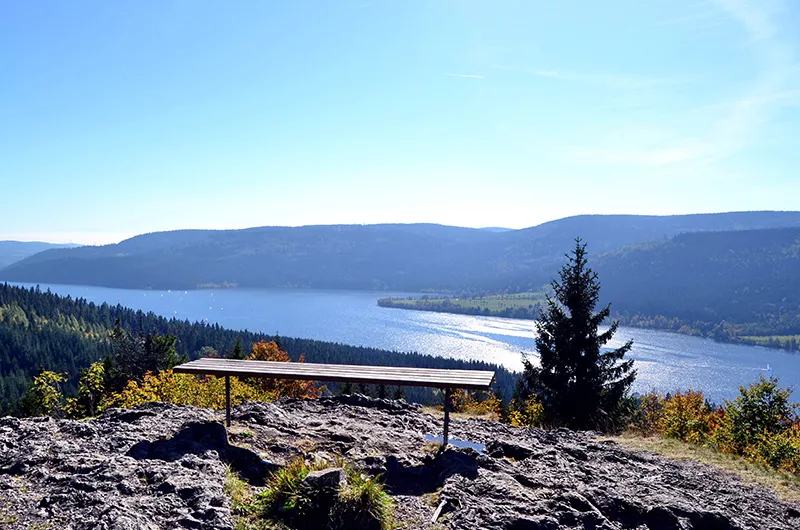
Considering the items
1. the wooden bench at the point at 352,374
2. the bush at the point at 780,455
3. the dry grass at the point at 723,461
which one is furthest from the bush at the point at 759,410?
the wooden bench at the point at 352,374

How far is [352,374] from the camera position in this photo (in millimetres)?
9586

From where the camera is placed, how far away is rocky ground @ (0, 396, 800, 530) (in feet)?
21.0

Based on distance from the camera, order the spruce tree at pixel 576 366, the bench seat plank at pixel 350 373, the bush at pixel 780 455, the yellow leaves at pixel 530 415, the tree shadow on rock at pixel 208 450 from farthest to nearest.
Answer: the yellow leaves at pixel 530 415 → the spruce tree at pixel 576 366 → the bush at pixel 780 455 → the bench seat plank at pixel 350 373 → the tree shadow on rock at pixel 208 450

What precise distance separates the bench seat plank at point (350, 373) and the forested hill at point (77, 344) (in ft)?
277

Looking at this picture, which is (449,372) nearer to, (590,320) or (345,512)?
(345,512)

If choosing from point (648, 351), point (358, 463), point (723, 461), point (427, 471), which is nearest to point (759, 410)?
point (723, 461)

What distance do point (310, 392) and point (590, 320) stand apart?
30.1m

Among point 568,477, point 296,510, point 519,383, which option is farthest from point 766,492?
point 519,383

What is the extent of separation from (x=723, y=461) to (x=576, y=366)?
10.2 m

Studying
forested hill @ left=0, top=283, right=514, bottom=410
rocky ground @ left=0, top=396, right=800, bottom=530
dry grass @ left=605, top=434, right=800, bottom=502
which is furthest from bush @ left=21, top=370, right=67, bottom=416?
forested hill @ left=0, top=283, right=514, bottom=410

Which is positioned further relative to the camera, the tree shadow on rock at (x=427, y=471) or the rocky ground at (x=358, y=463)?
the tree shadow on rock at (x=427, y=471)

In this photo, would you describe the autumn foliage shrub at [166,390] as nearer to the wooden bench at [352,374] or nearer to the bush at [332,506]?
the wooden bench at [352,374]

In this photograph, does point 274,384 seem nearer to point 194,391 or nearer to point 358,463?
point 194,391

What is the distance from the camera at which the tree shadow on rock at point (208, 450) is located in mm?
8016
